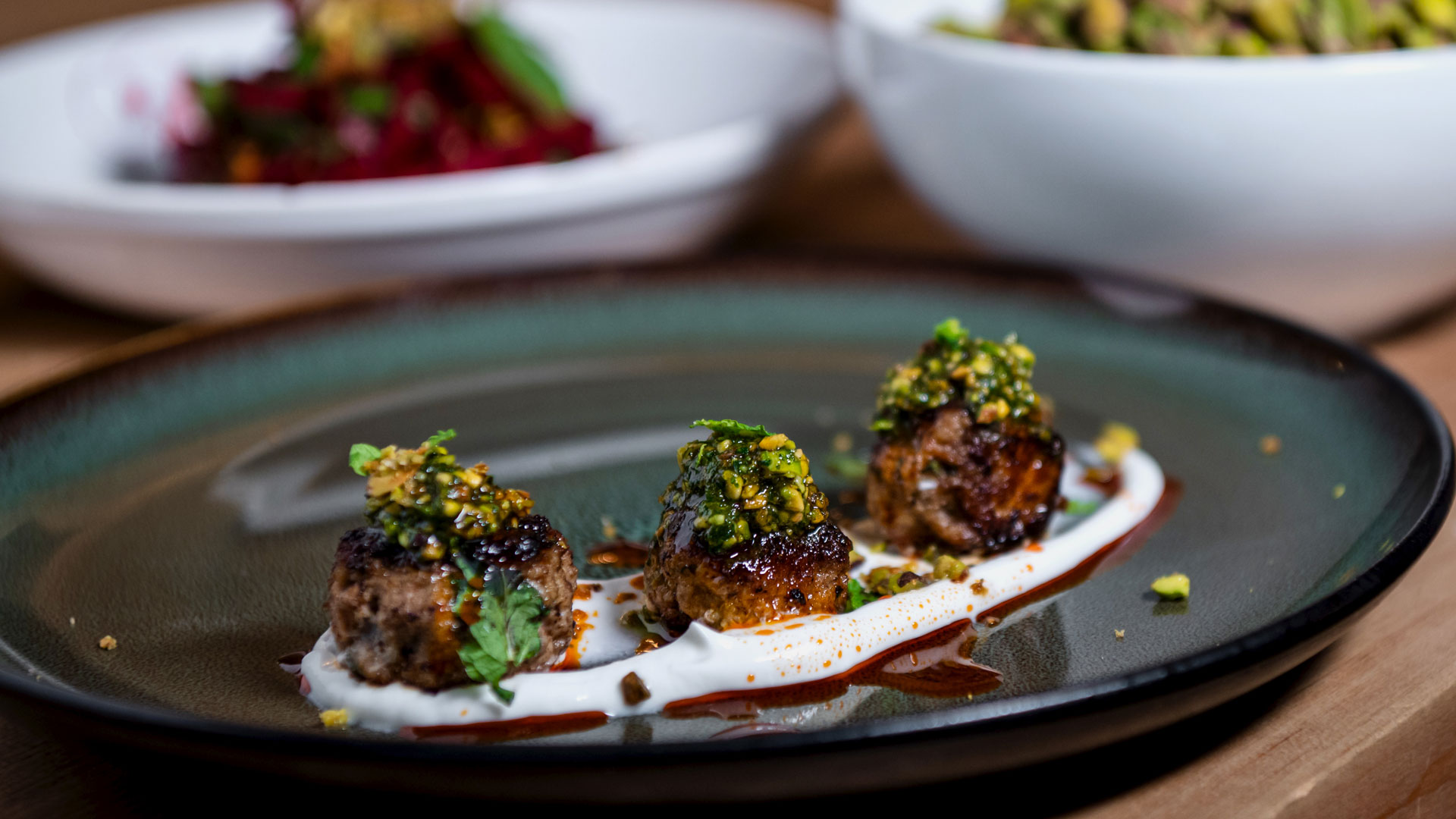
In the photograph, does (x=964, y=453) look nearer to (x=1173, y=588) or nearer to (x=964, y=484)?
(x=964, y=484)

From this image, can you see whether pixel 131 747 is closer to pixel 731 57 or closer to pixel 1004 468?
pixel 1004 468

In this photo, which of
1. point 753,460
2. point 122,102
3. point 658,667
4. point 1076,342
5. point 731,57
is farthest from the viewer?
point 731,57

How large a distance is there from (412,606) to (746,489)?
0.47 m

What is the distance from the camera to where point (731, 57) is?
14.1ft

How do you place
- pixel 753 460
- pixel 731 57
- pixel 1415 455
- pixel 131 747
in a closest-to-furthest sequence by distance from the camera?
pixel 131 747 → pixel 753 460 → pixel 1415 455 → pixel 731 57

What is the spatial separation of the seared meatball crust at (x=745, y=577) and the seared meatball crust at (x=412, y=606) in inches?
6.8

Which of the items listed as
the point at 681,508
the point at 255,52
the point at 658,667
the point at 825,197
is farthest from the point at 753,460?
the point at 255,52

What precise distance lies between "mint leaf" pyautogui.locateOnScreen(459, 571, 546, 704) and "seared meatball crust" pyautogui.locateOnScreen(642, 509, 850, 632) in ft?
0.68

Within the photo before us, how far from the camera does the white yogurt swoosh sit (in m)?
1.68

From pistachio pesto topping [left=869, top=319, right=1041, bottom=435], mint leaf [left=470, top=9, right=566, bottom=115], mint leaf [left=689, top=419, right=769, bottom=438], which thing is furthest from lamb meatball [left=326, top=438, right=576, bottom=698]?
mint leaf [left=470, top=9, right=566, bottom=115]

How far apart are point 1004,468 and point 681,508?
54 centimetres

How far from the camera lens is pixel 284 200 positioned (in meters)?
2.98

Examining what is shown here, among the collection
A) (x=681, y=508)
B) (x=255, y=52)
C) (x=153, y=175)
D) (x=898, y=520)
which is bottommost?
(x=898, y=520)

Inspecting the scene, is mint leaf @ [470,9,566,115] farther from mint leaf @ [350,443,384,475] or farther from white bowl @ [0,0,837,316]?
mint leaf @ [350,443,384,475]
